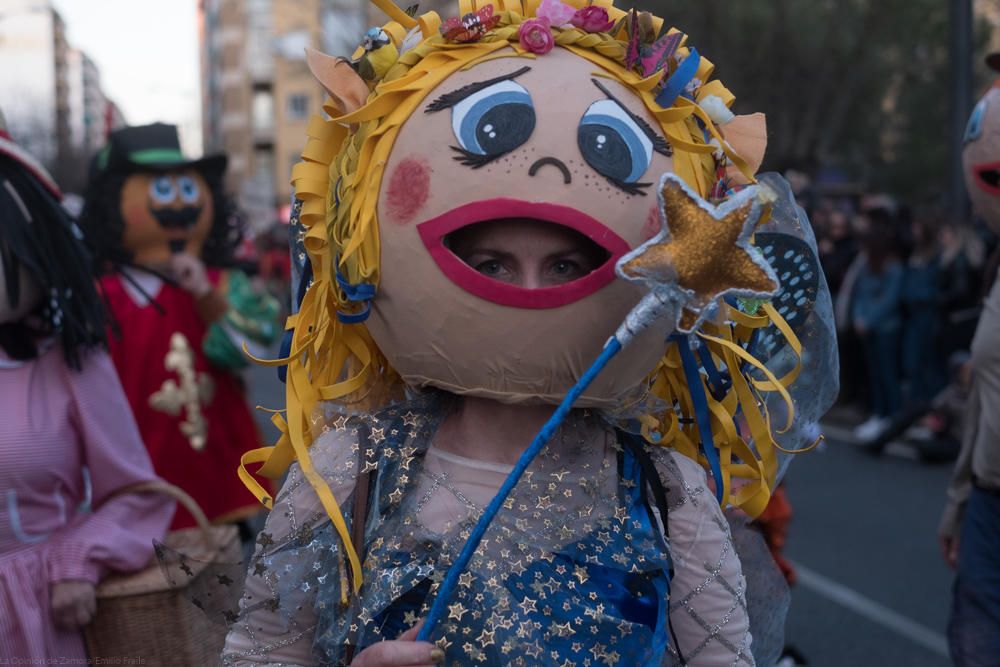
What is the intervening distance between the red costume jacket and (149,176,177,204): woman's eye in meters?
0.42

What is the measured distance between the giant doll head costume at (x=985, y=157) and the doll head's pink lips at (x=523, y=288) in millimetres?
1792

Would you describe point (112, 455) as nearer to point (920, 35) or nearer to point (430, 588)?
point (430, 588)

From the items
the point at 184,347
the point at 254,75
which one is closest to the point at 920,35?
the point at 184,347

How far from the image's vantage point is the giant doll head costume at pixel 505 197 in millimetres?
1853

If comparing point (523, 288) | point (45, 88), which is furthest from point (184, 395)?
point (45, 88)

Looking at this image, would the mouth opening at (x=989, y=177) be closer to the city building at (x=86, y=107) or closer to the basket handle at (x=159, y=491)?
the basket handle at (x=159, y=491)

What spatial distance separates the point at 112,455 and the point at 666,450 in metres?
1.48

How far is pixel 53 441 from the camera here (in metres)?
2.86

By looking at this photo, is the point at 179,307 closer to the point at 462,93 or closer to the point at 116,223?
the point at 116,223

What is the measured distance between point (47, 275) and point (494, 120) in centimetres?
145

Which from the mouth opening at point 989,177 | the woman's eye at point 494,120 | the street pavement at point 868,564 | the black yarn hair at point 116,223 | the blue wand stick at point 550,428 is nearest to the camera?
the blue wand stick at point 550,428

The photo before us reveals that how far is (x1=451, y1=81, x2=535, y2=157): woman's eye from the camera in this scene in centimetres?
186

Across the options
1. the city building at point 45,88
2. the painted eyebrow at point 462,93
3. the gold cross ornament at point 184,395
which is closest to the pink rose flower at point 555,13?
the painted eyebrow at point 462,93

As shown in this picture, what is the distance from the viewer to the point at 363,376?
2.11m
